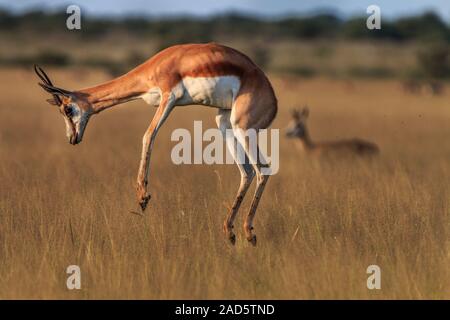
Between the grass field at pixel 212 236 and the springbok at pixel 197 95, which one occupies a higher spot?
the springbok at pixel 197 95

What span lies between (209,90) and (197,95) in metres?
0.10

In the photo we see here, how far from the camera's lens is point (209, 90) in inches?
257

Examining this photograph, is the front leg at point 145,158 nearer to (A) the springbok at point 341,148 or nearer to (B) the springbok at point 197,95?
(B) the springbok at point 197,95

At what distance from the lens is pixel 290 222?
6957 millimetres

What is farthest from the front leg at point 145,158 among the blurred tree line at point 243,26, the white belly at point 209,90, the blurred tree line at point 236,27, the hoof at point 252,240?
the blurred tree line at point 243,26

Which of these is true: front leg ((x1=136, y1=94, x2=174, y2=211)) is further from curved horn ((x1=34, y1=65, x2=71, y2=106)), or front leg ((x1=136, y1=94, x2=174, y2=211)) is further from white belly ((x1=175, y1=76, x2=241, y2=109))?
curved horn ((x1=34, y1=65, x2=71, y2=106))

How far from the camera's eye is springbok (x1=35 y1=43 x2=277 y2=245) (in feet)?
21.4

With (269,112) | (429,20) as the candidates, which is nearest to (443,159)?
(269,112)

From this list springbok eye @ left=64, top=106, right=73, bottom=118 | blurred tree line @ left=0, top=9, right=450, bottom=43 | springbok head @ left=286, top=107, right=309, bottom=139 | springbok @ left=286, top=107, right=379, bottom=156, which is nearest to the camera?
springbok eye @ left=64, top=106, right=73, bottom=118

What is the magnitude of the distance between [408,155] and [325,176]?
476 cm

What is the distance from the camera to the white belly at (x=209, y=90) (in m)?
6.53
